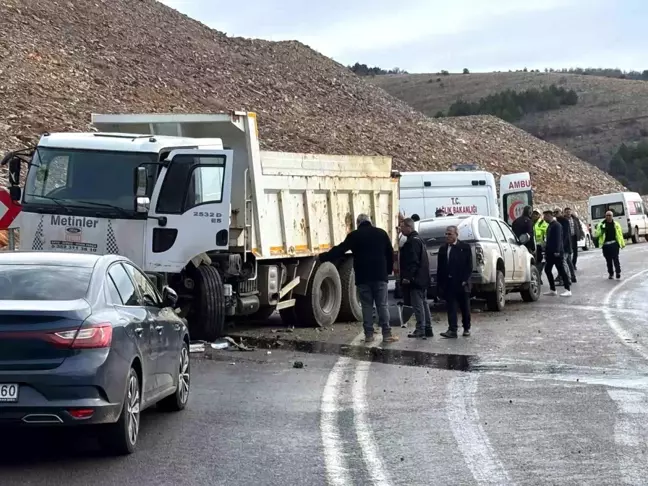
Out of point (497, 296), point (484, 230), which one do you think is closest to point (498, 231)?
point (484, 230)

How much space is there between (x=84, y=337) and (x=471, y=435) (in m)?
3.18

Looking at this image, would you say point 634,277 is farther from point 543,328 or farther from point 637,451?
point 637,451

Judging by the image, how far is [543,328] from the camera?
17688mm

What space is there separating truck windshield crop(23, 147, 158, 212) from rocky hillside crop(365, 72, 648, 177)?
320 ft

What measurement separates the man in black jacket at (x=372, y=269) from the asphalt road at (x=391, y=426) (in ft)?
3.01

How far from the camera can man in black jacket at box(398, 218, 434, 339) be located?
16594mm

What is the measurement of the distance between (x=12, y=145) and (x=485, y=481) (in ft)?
96.9

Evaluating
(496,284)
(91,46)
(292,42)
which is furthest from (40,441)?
(292,42)

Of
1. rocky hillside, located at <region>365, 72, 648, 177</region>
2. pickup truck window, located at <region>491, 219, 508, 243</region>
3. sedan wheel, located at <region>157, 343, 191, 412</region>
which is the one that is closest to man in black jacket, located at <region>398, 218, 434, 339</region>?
pickup truck window, located at <region>491, 219, 508, 243</region>

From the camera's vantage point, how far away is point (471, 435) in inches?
353

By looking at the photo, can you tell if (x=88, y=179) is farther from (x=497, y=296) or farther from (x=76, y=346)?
(x=497, y=296)

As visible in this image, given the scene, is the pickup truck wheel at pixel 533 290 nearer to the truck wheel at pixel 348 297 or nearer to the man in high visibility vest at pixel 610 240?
the truck wheel at pixel 348 297

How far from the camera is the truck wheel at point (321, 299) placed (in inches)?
715

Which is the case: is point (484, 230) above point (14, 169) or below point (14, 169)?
below
